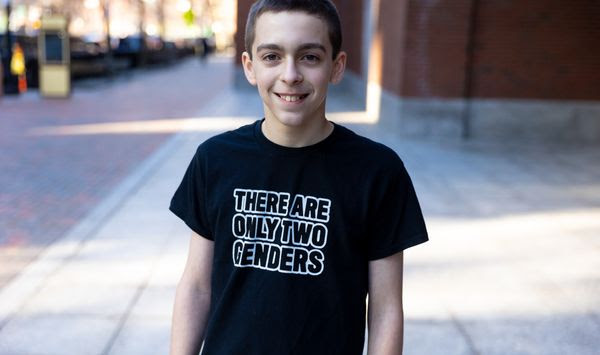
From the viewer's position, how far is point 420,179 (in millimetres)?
9688

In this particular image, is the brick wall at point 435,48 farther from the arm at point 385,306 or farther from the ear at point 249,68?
the arm at point 385,306

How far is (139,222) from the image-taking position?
7535 millimetres

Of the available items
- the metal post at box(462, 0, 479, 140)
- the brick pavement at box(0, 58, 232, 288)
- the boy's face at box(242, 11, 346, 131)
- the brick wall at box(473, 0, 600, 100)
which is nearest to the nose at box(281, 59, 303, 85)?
the boy's face at box(242, 11, 346, 131)

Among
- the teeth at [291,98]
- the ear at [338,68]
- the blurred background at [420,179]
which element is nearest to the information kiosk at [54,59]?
the blurred background at [420,179]

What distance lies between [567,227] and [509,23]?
6952 millimetres

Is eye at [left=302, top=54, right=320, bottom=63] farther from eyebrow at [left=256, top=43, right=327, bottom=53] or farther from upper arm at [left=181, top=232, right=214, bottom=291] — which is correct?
upper arm at [left=181, top=232, right=214, bottom=291]

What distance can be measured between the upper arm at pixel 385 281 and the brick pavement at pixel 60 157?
14.7ft

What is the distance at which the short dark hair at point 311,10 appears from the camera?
1813 millimetres

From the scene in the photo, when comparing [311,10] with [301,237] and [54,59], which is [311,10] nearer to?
[301,237]

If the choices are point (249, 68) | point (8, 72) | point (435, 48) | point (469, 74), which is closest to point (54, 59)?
point (8, 72)

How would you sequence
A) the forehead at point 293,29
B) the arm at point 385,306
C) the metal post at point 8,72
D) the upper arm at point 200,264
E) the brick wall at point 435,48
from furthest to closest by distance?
the metal post at point 8,72 → the brick wall at point 435,48 → the upper arm at point 200,264 → the arm at point 385,306 → the forehead at point 293,29

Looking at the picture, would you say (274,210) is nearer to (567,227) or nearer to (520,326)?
(520,326)

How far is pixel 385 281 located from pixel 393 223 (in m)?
0.15

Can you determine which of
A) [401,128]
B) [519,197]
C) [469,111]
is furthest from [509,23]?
[519,197]
